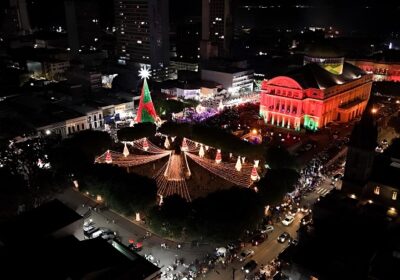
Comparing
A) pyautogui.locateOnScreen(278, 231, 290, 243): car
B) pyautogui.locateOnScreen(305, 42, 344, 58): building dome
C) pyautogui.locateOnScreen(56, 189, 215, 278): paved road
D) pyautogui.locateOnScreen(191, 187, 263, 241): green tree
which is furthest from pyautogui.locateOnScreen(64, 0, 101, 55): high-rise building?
pyautogui.locateOnScreen(278, 231, 290, 243): car

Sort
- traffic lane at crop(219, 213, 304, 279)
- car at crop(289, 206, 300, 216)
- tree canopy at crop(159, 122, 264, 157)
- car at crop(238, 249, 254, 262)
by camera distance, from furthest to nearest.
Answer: tree canopy at crop(159, 122, 264, 157) < car at crop(289, 206, 300, 216) < car at crop(238, 249, 254, 262) < traffic lane at crop(219, 213, 304, 279)

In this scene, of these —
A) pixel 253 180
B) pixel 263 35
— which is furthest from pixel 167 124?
pixel 263 35

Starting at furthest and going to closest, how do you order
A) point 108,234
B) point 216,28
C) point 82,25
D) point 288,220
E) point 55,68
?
point 82,25, point 216,28, point 55,68, point 288,220, point 108,234

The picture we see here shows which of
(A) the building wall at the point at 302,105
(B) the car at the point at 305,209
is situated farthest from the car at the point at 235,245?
(A) the building wall at the point at 302,105

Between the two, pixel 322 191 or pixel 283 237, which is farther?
pixel 322 191

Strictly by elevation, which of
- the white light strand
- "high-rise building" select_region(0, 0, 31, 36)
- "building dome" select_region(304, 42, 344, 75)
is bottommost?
the white light strand

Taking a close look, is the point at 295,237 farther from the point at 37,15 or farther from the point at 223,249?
the point at 37,15

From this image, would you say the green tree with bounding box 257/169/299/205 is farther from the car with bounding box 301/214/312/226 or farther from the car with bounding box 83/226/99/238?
the car with bounding box 83/226/99/238

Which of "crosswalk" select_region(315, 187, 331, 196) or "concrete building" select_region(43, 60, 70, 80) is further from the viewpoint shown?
"concrete building" select_region(43, 60, 70, 80)

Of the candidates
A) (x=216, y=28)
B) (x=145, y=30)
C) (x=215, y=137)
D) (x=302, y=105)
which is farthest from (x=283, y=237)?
(x=216, y=28)

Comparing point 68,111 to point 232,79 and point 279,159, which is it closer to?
point 279,159
